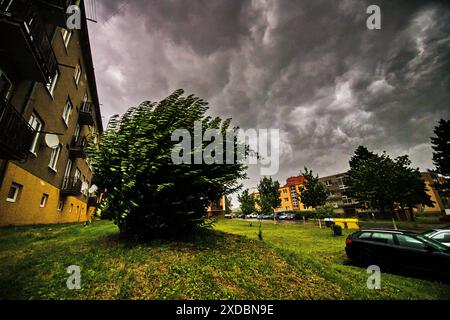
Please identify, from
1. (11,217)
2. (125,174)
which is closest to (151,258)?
(125,174)

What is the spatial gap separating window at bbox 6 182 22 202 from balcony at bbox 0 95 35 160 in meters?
1.91

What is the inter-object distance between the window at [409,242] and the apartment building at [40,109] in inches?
448

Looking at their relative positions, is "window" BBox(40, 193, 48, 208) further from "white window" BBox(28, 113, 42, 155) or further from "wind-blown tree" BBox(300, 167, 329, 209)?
"wind-blown tree" BBox(300, 167, 329, 209)

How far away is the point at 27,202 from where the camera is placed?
30.2 ft

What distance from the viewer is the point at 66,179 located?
1423 centimetres

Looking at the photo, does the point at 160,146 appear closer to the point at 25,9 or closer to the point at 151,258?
the point at 151,258

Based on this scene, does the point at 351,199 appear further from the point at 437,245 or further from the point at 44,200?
the point at 44,200

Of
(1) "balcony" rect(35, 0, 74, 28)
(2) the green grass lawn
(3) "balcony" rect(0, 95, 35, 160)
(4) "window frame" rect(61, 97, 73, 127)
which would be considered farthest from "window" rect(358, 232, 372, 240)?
(4) "window frame" rect(61, 97, 73, 127)

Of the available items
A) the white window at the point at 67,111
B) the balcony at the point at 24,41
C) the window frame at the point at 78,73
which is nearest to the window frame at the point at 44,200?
the white window at the point at 67,111

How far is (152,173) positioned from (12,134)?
19.0 ft

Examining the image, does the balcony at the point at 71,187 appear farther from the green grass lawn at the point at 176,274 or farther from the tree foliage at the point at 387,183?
the tree foliage at the point at 387,183

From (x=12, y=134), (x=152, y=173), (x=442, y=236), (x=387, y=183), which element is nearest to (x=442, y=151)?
(x=387, y=183)
